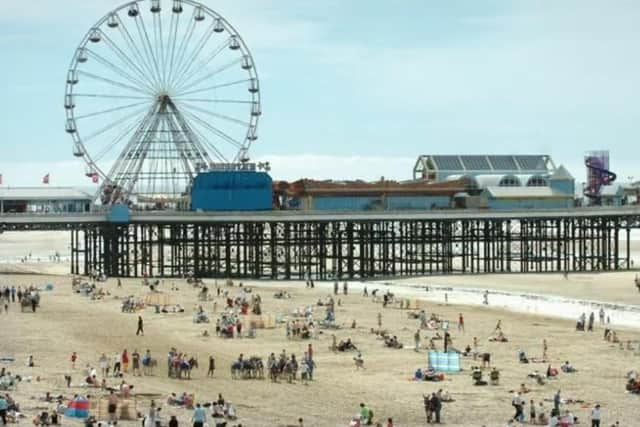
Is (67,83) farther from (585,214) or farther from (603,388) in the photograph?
(603,388)

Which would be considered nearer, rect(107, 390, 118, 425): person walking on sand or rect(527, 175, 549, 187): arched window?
rect(107, 390, 118, 425): person walking on sand

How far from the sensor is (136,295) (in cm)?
5206

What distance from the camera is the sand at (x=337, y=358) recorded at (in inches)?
1063

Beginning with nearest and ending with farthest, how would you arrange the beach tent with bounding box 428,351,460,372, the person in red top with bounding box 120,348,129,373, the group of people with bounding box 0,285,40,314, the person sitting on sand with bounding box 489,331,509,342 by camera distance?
the person in red top with bounding box 120,348,129,373 < the beach tent with bounding box 428,351,460,372 < the person sitting on sand with bounding box 489,331,509,342 < the group of people with bounding box 0,285,40,314

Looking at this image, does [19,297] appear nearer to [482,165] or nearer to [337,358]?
[337,358]

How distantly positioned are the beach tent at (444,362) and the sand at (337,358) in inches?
14.8

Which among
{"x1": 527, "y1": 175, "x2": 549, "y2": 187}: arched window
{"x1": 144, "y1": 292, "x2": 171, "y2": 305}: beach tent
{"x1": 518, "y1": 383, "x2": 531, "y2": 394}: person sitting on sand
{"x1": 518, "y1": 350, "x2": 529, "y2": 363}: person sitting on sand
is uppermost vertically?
{"x1": 527, "y1": 175, "x2": 549, "y2": 187}: arched window

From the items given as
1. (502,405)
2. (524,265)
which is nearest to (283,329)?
(502,405)

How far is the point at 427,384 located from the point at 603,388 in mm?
3874

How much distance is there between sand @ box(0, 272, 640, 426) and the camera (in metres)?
27.0

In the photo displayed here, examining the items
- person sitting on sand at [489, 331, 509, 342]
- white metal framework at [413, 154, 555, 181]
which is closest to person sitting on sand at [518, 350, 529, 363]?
person sitting on sand at [489, 331, 509, 342]

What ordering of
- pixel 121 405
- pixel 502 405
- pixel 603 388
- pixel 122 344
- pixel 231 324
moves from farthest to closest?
pixel 231 324 → pixel 122 344 → pixel 603 388 → pixel 502 405 → pixel 121 405

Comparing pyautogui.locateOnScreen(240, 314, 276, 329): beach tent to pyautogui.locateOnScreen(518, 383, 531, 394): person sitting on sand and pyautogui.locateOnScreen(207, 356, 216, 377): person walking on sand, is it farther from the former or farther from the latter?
pyautogui.locateOnScreen(518, 383, 531, 394): person sitting on sand

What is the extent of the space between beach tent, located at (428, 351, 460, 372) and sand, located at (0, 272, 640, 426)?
0.37 m
